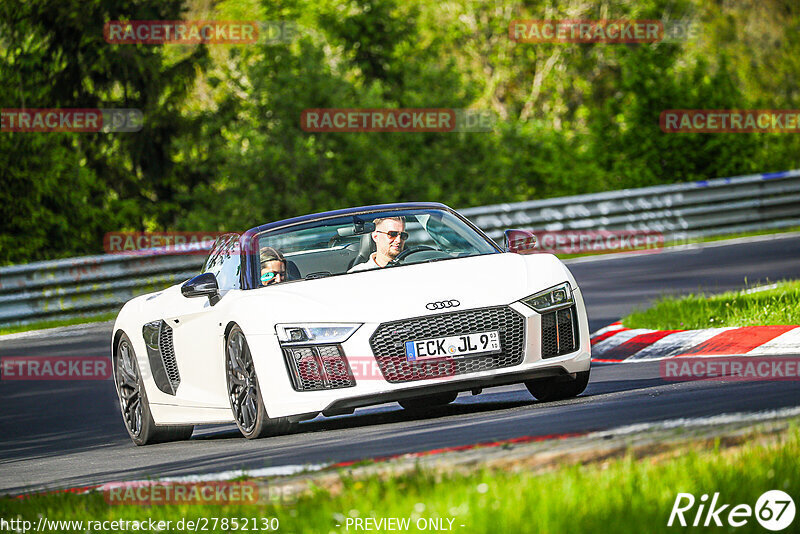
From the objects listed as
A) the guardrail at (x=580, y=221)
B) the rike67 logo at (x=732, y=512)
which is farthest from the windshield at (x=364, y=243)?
the guardrail at (x=580, y=221)

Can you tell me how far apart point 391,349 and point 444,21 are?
129 ft

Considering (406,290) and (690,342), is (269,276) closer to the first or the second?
(406,290)

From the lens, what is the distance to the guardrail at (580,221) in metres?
20.4

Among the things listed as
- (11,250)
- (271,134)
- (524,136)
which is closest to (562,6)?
(524,136)

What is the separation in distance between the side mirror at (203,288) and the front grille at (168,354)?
2.25ft

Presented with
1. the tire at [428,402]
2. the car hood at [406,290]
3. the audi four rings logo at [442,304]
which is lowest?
the tire at [428,402]

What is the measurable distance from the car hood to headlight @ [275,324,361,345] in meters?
0.04

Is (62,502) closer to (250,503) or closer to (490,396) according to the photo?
(250,503)

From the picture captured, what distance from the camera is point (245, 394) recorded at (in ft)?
30.2

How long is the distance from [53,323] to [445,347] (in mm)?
11953

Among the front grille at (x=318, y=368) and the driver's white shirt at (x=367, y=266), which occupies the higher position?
the driver's white shirt at (x=367, y=266)

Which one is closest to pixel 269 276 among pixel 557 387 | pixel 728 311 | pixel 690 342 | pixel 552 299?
pixel 552 299

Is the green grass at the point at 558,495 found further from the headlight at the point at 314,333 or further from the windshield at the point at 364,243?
the windshield at the point at 364,243

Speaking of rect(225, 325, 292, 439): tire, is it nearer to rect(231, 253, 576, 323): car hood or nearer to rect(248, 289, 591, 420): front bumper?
rect(248, 289, 591, 420): front bumper
